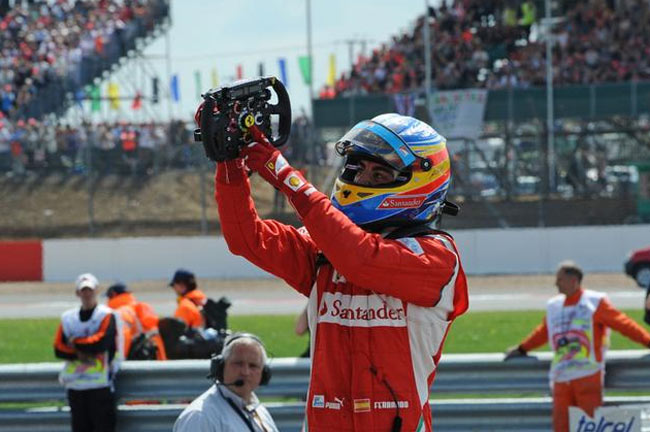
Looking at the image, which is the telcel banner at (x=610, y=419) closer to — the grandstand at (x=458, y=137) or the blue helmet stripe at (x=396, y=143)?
the blue helmet stripe at (x=396, y=143)

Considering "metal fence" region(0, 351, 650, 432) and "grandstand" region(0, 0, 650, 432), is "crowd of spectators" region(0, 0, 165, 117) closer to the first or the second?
"grandstand" region(0, 0, 650, 432)

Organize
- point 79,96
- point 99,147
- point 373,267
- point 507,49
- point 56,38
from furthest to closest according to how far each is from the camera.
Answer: point 56,38, point 79,96, point 507,49, point 99,147, point 373,267

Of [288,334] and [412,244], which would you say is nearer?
[412,244]

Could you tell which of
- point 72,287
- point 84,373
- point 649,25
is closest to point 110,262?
point 72,287

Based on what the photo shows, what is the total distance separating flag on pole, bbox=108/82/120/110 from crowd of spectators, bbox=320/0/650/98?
6661mm

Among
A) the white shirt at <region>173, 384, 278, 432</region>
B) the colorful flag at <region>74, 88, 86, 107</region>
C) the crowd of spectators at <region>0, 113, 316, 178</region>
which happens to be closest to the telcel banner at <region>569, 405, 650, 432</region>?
the white shirt at <region>173, 384, 278, 432</region>

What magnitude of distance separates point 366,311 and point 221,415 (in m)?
1.65

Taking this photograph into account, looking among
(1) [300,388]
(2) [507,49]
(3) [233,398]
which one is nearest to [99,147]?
(2) [507,49]

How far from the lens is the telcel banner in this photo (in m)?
6.44

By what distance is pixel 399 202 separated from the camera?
10.6ft

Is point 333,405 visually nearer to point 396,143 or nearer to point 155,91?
point 396,143

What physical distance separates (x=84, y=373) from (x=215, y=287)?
676 inches

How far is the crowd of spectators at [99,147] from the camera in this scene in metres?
28.2

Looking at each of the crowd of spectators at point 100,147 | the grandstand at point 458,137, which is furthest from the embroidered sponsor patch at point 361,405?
the crowd of spectators at point 100,147
